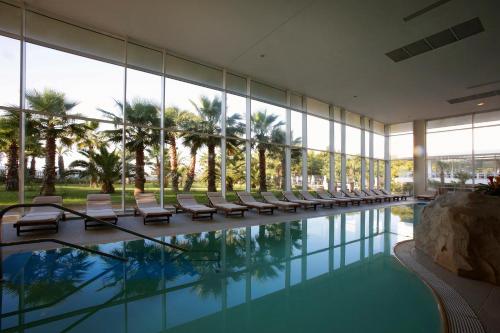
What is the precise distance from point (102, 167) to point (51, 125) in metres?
2.29

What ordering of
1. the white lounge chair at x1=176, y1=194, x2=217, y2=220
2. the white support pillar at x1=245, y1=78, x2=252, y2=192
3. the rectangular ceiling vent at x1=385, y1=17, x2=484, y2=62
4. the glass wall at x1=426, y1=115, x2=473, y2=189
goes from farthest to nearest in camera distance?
the glass wall at x1=426, y1=115, x2=473, y2=189
the white support pillar at x1=245, y1=78, x2=252, y2=192
the white lounge chair at x1=176, y1=194, x2=217, y2=220
the rectangular ceiling vent at x1=385, y1=17, x2=484, y2=62

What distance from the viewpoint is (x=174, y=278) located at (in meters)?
3.89

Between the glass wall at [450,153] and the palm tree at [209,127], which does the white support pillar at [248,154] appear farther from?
the glass wall at [450,153]

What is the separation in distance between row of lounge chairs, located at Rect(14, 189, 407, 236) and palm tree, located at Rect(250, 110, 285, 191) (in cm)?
155

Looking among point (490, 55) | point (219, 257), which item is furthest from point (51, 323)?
point (490, 55)

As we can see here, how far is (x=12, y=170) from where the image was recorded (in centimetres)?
765

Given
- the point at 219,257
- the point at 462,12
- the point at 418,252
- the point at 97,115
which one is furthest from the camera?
the point at 97,115

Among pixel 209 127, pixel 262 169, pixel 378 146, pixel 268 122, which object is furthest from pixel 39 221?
pixel 378 146

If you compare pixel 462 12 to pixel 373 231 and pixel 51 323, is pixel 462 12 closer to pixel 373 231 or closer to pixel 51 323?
pixel 373 231

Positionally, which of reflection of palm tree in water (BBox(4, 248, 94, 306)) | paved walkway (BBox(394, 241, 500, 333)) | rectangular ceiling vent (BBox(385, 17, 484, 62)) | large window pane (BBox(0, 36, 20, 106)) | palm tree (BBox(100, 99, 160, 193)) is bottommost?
paved walkway (BBox(394, 241, 500, 333))

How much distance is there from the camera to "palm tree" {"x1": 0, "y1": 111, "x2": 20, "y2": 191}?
753 cm

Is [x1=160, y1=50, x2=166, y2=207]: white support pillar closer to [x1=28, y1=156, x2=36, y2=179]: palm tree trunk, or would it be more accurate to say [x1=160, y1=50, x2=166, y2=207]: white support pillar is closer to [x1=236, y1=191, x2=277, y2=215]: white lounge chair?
[x1=236, y1=191, x2=277, y2=215]: white lounge chair

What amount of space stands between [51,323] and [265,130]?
10999 millimetres

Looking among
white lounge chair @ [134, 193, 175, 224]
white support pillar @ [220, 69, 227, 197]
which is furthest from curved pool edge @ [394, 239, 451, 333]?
white support pillar @ [220, 69, 227, 197]
